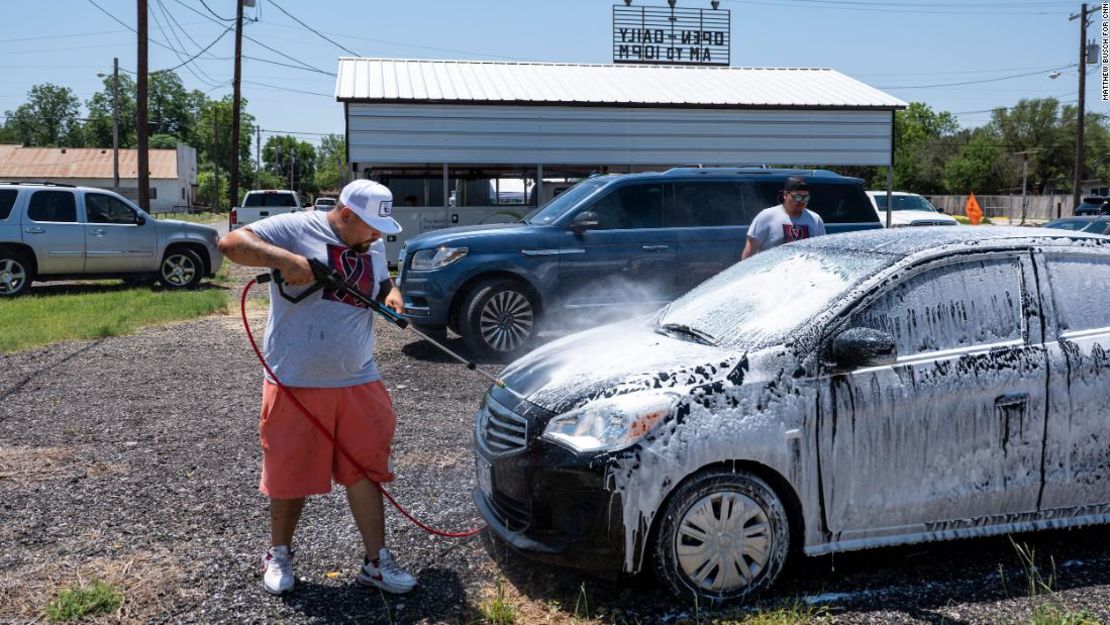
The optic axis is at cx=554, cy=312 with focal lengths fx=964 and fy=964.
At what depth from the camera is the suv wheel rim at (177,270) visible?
53.0 ft

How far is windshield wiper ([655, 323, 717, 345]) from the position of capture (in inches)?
167

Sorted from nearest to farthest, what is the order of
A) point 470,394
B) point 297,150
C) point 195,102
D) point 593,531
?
point 593,531
point 470,394
point 195,102
point 297,150

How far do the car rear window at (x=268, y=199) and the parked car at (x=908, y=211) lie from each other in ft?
Answer: 53.0

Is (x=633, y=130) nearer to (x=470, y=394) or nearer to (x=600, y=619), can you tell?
(x=470, y=394)

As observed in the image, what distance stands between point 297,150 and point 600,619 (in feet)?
476

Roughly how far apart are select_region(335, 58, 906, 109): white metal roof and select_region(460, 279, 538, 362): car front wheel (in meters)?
9.79

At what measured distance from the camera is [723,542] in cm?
369

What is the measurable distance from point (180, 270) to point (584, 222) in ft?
30.8

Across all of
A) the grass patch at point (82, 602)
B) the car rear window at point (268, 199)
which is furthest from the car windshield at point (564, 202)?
the car rear window at point (268, 199)

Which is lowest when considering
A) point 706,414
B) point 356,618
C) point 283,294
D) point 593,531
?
point 356,618

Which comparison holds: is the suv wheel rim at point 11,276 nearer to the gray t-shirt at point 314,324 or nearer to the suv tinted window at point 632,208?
the suv tinted window at point 632,208

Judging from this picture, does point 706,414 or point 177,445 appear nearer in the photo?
point 706,414

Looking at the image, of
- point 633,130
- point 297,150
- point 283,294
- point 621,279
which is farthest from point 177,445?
point 297,150

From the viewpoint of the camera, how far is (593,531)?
363cm
